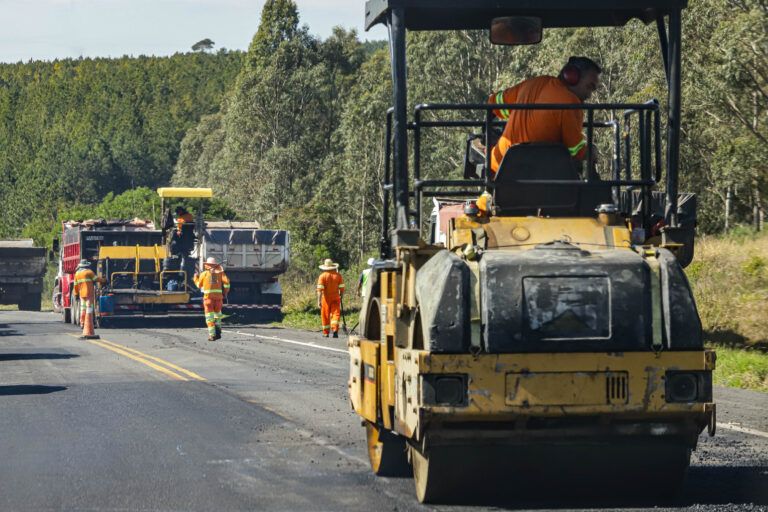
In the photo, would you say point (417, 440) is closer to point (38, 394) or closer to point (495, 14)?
point (495, 14)

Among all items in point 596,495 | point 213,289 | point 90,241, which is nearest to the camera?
point 596,495

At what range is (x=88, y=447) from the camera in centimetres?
905

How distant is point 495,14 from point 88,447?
4746 mm

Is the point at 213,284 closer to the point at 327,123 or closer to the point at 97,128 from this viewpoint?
the point at 327,123

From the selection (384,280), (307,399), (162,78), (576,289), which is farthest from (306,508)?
(162,78)

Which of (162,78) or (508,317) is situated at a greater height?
(162,78)

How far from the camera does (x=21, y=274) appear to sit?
1748 inches

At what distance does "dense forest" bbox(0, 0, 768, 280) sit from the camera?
33312 mm

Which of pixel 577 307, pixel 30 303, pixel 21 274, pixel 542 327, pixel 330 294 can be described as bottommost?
pixel 30 303

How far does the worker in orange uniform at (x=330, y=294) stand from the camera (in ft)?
73.0

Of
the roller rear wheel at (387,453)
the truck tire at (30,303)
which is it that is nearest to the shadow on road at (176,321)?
the truck tire at (30,303)

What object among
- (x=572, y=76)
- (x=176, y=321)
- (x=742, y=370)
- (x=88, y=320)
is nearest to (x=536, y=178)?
(x=572, y=76)

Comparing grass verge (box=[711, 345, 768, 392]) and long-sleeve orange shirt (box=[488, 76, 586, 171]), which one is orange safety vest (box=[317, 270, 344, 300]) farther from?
long-sleeve orange shirt (box=[488, 76, 586, 171])

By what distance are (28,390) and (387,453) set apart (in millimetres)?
7664
